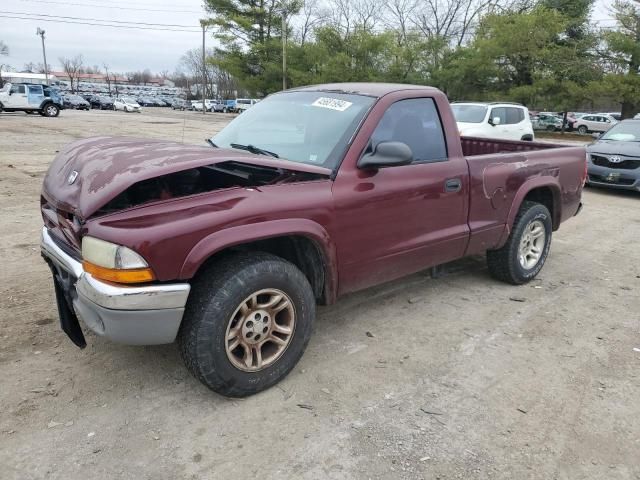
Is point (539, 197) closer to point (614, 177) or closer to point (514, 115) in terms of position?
point (614, 177)

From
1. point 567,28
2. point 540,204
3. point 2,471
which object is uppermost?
point 567,28

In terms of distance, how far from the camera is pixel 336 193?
10.4 ft

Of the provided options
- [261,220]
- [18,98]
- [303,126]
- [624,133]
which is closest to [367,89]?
[303,126]

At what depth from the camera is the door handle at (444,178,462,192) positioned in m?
3.89

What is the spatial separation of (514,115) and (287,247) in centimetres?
1350

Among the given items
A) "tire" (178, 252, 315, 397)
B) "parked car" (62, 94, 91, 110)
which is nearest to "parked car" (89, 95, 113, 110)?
"parked car" (62, 94, 91, 110)

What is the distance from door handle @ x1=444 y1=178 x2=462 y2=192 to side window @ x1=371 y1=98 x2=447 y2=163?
0.18m

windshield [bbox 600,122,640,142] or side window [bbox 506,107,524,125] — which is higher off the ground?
side window [bbox 506,107,524,125]

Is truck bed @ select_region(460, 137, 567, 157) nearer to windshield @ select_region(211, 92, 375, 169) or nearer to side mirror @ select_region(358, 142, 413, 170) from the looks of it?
windshield @ select_region(211, 92, 375, 169)

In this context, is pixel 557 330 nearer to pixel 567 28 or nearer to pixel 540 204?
pixel 540 204

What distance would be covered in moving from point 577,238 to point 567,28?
103 feet

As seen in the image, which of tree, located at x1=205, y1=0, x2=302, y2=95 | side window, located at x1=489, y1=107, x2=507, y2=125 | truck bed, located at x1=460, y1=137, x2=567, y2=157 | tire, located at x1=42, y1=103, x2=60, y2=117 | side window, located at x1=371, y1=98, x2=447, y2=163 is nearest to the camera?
side window, located at x1=371, y1=98, x2=447, y2=163

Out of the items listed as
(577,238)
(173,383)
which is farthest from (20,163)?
(577,238)

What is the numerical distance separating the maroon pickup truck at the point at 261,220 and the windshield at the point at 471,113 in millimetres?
10283
